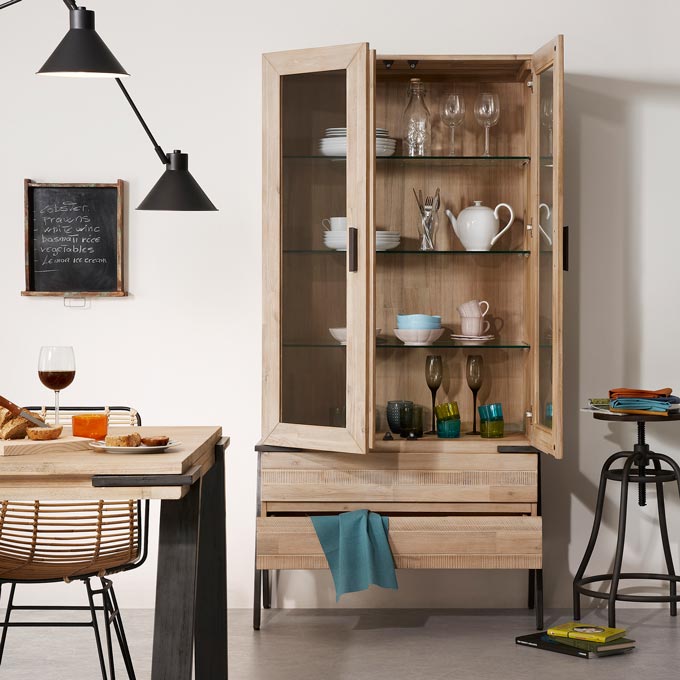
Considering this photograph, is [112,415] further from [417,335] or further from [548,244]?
[548,244]

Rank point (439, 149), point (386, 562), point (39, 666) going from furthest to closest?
point (439, 149), point (386, 562), point (39, 666)

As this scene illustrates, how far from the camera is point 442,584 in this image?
382 cm

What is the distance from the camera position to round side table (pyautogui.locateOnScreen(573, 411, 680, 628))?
3.38 m

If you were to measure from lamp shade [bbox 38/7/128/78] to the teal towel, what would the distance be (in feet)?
6.17

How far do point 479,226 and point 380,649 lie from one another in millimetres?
1608

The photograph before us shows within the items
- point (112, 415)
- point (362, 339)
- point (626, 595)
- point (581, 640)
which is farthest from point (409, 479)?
point (112, 415)

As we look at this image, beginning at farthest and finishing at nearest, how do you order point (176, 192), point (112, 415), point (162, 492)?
point (112, 415) < point (176, 192) < point (162, 492)

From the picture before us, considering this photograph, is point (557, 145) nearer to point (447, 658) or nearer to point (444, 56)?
point (444, 56)

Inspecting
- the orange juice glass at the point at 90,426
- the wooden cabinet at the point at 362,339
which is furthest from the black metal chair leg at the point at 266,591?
the orange juice glass at the point at 90,426

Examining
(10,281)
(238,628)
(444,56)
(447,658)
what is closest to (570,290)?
(444,56)

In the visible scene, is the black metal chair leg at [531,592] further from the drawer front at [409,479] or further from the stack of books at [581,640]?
the drawer front at [409,479]

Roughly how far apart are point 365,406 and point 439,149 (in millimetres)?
1188

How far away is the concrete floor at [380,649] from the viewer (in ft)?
9.93

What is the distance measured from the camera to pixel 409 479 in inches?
134
